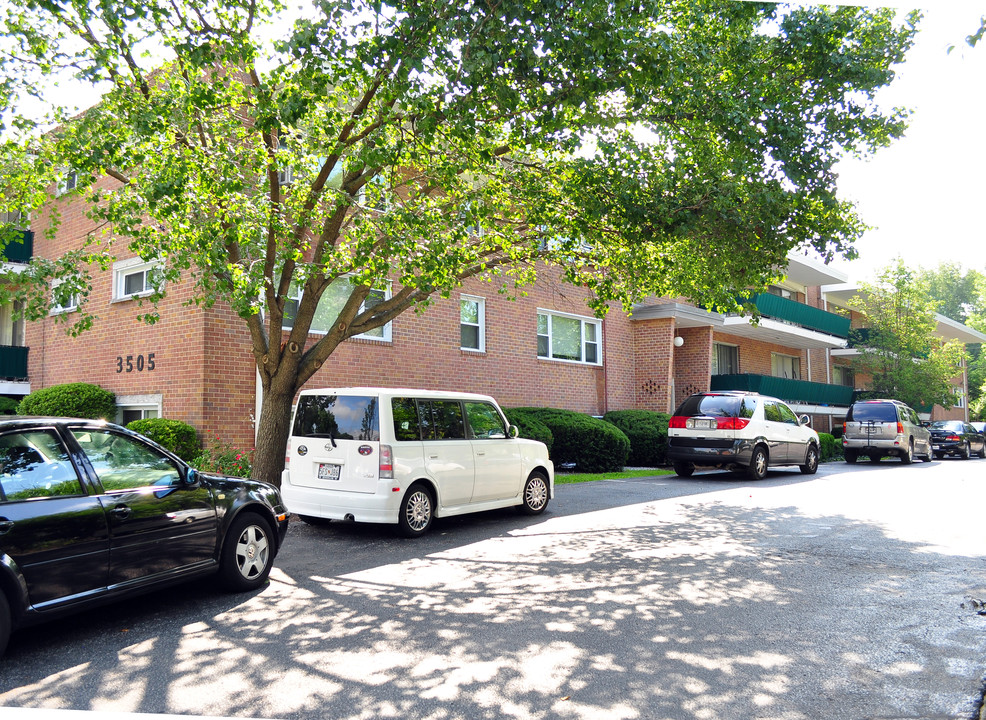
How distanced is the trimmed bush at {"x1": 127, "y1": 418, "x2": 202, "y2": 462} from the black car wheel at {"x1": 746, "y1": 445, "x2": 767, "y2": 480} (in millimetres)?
10652

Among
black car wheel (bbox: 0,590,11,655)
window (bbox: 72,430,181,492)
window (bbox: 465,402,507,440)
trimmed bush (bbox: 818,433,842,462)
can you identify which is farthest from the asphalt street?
trimmed bush (bbox: 818,433,842,462)

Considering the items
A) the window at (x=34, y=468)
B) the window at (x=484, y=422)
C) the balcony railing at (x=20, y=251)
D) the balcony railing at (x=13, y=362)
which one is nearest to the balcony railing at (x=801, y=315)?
the window at (x=484, y=422)

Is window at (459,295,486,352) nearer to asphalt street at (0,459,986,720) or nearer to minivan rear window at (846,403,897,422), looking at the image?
asphalt street at (0,459,986,720)

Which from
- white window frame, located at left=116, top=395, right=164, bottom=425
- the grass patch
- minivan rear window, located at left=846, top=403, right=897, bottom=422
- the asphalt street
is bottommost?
the asphalt street

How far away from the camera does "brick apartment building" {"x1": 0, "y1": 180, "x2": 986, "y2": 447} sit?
1357 centimetres

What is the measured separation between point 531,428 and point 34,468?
11808 millimetres

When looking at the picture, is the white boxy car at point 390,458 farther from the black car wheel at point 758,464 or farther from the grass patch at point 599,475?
the black car wheel at point 758,464

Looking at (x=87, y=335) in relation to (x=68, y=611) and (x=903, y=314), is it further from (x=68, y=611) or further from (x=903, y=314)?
(x=903, y=314)

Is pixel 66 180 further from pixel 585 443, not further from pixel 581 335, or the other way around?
pixel 581 335

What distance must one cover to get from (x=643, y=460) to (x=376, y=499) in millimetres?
12246

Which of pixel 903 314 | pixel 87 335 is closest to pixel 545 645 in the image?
pixel 87 335

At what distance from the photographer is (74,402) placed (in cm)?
1446

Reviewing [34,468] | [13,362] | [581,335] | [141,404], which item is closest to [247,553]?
[34,468]

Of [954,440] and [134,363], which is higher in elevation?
[134,363]
